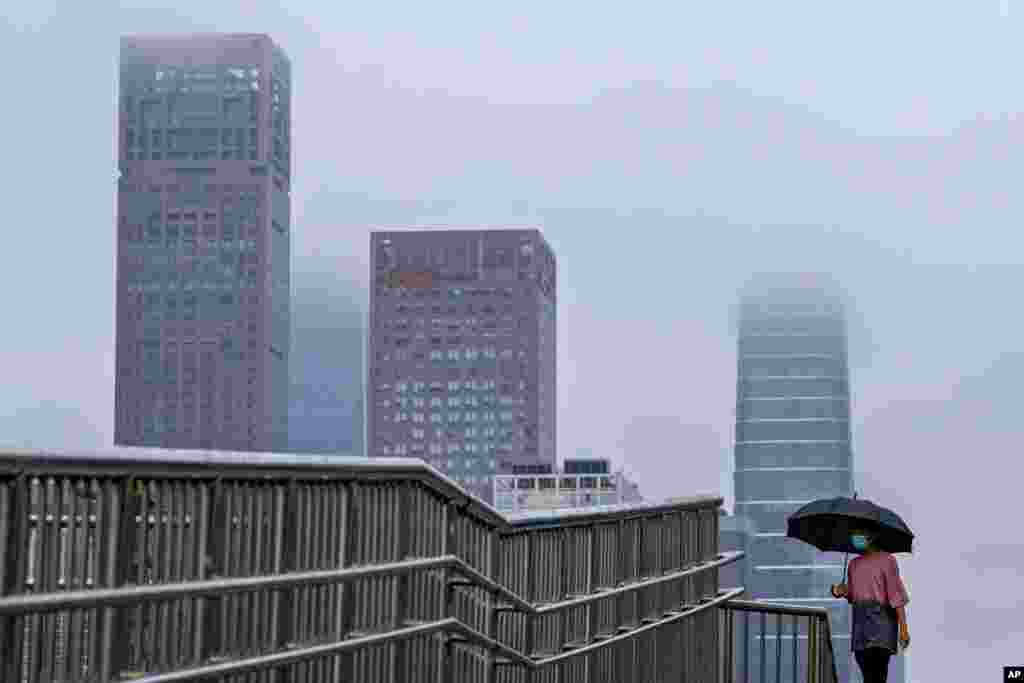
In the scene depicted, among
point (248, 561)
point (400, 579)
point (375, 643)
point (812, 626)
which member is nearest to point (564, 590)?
point (400, 579)

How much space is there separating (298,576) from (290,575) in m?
0.06

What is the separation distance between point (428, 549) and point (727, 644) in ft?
23.7

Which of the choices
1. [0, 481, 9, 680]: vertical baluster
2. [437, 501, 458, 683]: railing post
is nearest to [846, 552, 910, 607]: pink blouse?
[437, 501, 458, 683]: railing post

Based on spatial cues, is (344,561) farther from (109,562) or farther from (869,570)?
(869,570)

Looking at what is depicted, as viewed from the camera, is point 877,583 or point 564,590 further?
point 877,583

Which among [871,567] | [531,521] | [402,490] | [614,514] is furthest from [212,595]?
[871,567]

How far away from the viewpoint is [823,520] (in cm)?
1473

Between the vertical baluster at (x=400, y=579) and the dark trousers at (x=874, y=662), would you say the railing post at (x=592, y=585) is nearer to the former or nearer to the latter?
the dark trousers at (x=874, y=662)

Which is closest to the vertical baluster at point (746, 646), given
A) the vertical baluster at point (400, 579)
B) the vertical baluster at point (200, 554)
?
the vertical baluster at point (400, 579)

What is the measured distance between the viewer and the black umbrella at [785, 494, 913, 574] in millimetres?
14344

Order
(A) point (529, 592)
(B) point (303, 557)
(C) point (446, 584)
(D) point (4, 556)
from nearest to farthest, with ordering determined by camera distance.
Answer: (D) point (4, 556), (B) point (303, 557), (C) point (446, 584), (A) point (529, 592)

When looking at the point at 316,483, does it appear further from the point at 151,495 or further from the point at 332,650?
the point at 151,495

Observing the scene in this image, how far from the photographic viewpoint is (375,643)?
Result: 25.9 feet

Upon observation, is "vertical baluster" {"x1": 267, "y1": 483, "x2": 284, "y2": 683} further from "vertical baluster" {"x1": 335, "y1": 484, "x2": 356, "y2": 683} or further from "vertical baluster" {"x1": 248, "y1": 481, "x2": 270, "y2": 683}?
"vertical baluster" {"x1": 335, "y1": 484, "x2": 356, "y2": 683}
